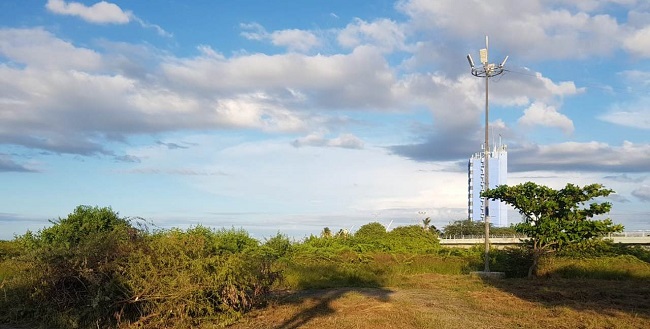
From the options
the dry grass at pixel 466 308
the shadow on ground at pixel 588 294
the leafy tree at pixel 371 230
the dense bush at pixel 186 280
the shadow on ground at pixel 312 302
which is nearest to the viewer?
the dense bush at pixel 186 280

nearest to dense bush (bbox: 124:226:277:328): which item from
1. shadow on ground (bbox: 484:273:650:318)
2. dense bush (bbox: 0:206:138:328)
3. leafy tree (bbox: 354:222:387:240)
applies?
dense bush (bbox: 0:206:138:328)

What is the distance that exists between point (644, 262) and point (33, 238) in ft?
69.7

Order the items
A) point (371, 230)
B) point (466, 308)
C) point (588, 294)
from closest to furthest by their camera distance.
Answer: point (466, 308)
point (588, 294)
point (371, 230)

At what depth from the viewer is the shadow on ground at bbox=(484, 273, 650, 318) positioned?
12.2 meters

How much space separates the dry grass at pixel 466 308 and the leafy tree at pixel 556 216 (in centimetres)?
361

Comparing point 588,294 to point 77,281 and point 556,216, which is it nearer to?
point 556,216

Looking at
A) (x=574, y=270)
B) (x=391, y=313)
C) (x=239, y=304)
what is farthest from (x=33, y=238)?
(x=574, y=270)

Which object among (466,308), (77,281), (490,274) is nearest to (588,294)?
(466,308)

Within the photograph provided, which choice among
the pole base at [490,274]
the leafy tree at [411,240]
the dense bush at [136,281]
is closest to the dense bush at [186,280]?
the dense bush at [136,281]

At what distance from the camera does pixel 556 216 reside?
20688 mm

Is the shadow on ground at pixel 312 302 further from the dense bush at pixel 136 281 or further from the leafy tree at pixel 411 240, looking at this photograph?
the leafy tree at pixel 411 240

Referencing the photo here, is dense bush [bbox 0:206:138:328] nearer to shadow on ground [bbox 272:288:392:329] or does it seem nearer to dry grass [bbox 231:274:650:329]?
dry grass [bbox 231:274:650:329]

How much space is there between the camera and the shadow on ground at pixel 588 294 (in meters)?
12.2

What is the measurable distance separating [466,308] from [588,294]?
408 cm
